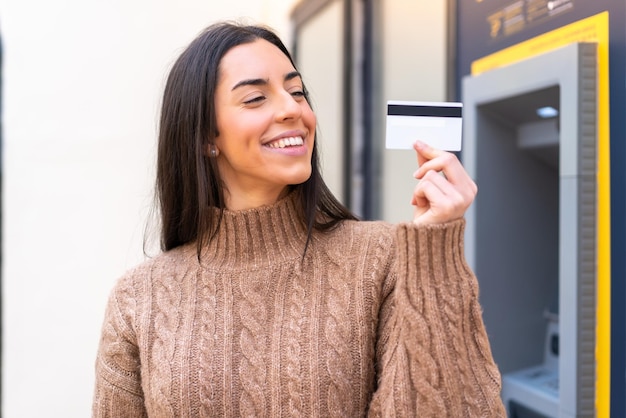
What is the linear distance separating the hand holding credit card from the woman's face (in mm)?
258

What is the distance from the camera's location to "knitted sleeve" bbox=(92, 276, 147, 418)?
161 cm

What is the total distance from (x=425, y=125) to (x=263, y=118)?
0.38 m

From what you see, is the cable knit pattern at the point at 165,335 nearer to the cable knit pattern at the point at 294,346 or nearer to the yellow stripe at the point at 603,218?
the cable knit pattern at the point at 294,346

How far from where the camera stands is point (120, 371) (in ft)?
5.31

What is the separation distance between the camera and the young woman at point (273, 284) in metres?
A: 1.29

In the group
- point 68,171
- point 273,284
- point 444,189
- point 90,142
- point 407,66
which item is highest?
point 407,66

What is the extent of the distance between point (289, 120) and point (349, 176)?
2.73m

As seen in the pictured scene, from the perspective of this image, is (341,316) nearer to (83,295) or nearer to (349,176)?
(349,176)

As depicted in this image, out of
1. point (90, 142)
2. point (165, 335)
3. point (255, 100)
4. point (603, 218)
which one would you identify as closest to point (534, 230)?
point (603, 218)

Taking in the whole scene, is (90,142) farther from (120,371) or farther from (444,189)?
(444,189)

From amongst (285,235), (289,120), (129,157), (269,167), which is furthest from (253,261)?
(129,157)

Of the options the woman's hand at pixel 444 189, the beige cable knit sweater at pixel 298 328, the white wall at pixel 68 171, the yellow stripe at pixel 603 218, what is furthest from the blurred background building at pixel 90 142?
the woman's hand at pixel 444 189

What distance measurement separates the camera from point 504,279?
93.2 inches

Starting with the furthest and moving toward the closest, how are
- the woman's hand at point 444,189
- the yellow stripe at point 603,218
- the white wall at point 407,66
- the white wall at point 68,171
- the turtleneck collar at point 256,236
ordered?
the white wall at point 68,171 → the white wall at point 407,66 → the yellow stripe at point 603,218 → the turtleneck collar at point 256,236 → the woman's hand at point 444,189
